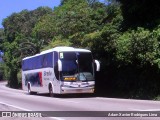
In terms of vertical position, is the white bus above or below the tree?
below

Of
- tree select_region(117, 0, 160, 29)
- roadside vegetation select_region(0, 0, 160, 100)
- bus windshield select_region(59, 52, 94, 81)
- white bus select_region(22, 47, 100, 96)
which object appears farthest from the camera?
tree select_region(117, 0, 160, 29)

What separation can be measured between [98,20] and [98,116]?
72.8 feet

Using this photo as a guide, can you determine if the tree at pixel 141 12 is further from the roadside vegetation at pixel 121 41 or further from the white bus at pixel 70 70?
the white bus at pixel 70 70

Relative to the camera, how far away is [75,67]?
26.9m

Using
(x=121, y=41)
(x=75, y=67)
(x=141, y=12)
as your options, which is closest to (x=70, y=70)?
(x=75, y=67)

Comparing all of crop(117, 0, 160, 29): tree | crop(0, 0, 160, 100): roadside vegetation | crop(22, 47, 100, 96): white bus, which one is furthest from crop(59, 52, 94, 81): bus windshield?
crop(117, 0, 160, 29): tree

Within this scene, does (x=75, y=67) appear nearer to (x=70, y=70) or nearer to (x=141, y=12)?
(x=70, y=70)

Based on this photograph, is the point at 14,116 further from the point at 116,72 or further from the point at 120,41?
the point at 116,72

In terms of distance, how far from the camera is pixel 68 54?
27.1 meters

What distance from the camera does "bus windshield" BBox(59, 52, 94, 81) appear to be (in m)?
26.7

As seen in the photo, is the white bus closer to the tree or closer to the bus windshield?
the bus windshield

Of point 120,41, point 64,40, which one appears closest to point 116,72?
point 120,41

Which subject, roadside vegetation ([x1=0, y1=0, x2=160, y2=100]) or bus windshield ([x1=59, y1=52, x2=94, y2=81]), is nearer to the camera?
roadside vegetation ([x1=0, y1=0, x2=160, y2=100])

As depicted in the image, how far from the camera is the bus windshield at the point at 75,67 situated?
26712 mm
